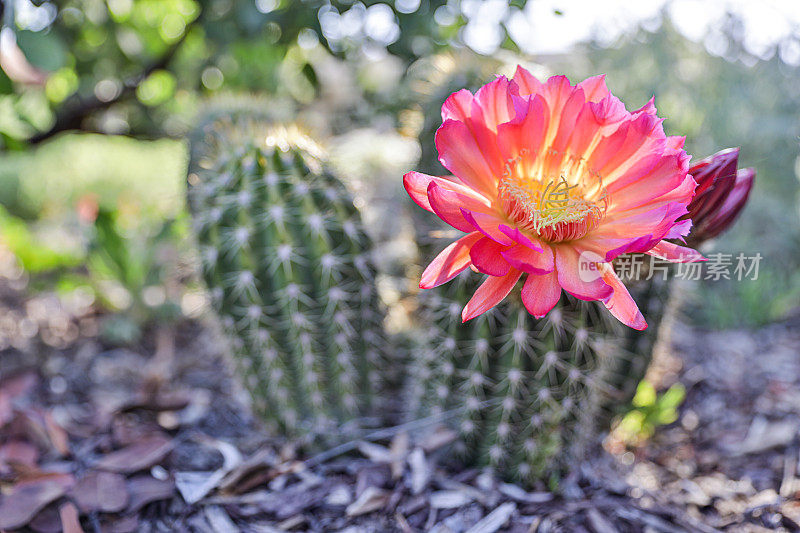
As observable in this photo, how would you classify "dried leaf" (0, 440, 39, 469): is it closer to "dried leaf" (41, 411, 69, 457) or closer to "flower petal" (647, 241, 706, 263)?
"dried leaf" (41, 411, 69, 457)

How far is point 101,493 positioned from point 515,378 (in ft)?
3.33

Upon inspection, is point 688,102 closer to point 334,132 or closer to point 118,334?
point 334,132

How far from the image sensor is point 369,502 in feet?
4.92

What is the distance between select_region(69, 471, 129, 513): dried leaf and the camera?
141cm

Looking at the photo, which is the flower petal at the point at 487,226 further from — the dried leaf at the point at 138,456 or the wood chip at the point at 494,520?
the dried leaf at the point at 138,456

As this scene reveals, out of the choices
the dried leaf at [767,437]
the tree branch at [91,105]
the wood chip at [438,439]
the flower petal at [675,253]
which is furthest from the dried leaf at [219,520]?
the tree branch at [91,105]

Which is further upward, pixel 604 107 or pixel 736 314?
pixel 604 107

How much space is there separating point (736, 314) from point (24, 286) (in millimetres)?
3778

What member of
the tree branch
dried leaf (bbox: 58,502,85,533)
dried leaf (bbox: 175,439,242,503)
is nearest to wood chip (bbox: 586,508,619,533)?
dried leaf (bbox: 175,439,242,503)

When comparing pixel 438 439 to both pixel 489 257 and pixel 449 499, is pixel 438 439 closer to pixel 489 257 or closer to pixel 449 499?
pixel 449 499

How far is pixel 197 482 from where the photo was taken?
1.58m

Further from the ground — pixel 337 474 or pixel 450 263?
pixel 450 263

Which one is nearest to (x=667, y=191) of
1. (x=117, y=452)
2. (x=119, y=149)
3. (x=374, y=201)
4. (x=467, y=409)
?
(x=467, y=409)

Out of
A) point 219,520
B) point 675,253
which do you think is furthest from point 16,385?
point 675,253
